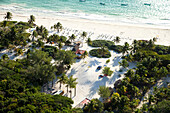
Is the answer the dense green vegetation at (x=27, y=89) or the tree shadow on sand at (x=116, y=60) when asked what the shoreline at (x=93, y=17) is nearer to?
the tree shadow on sand at (x=116, y=60)

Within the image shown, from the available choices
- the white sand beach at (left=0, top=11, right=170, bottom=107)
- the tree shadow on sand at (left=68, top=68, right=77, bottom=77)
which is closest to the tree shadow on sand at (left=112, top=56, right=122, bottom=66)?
the white sand beach at (left=0, top=11, right=170, bottom=107)

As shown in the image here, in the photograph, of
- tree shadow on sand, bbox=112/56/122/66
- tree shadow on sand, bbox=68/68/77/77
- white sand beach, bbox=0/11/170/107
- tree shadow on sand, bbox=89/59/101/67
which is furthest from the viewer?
tree shadow on sand, bbox=112/56/122/66

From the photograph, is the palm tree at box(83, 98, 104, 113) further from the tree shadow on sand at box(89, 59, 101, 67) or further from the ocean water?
the ocean water

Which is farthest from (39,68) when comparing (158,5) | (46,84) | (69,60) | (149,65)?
(158,5)

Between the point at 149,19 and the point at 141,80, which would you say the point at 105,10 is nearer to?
the point at 149,19

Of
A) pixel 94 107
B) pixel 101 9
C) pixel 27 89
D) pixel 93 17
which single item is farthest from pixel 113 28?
pixel 27 89

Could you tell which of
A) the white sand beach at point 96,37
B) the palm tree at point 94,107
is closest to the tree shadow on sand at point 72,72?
the white sand beach at point 96,37

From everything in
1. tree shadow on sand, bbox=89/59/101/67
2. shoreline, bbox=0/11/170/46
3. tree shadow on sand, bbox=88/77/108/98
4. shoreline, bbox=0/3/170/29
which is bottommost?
tree shadow on sand, bbox=88/77/108/98
